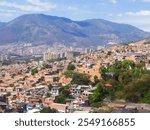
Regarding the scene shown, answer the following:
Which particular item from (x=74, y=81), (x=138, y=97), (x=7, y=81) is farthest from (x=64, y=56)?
(x=138, y=97)

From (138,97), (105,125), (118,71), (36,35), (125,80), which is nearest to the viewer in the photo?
(105,125)

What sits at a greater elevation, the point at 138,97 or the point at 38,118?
the point at 38,118

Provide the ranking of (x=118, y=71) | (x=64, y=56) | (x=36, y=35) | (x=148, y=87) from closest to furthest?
(x=148, y=87) → (x=118, y=71) → (x=36, y=35) → (x=64, y=56)

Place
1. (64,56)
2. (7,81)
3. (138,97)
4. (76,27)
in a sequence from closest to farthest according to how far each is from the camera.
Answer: (138,97) → (7,81) → (76,27) → (64,56)

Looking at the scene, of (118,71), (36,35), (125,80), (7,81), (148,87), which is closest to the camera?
(148,87)

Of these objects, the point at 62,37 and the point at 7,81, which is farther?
the point at 62,37

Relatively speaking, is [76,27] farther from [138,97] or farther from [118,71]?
[138,97]

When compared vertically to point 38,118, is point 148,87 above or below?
below

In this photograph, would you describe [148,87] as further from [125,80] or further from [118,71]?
[118,71]

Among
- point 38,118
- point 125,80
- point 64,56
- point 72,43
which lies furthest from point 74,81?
point 64,56
